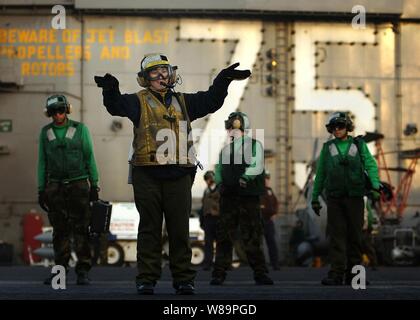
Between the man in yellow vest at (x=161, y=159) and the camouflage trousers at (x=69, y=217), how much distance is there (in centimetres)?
257

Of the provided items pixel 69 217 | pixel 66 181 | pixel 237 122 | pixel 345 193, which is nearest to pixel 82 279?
pixel 69 217

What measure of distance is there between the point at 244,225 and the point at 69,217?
6.07 ft

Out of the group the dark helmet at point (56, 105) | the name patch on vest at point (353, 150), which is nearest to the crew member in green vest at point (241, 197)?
the name patch on vest at point (353, 150)

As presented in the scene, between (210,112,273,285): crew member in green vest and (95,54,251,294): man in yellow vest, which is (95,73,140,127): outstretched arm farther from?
(210,112,273,285): crew member in green vest

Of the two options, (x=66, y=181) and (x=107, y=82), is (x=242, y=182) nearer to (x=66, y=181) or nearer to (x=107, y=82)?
(x=66, y=181)

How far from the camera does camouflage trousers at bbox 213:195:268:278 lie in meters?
11.7

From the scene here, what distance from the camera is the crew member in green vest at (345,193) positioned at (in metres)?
11.6

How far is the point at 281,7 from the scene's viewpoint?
21.6 metres

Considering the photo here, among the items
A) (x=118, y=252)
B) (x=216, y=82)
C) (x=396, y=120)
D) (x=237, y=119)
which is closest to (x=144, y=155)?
(x=216, y=82)

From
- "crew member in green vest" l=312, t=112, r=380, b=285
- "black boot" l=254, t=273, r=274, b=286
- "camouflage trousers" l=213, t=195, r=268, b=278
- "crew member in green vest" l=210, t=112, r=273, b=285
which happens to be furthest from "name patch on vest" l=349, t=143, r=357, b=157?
"black boot" l=254, t=273, r=274, b=286

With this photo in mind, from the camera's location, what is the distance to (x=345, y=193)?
38.0ft

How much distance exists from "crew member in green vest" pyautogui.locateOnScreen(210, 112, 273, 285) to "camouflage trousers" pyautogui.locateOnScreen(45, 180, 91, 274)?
144 centimetres

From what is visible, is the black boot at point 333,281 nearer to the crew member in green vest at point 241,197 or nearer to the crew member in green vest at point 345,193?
the crew member in green vest at point 345,193

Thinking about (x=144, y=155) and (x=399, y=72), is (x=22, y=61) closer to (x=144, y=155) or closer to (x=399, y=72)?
(x=399, y=72)
